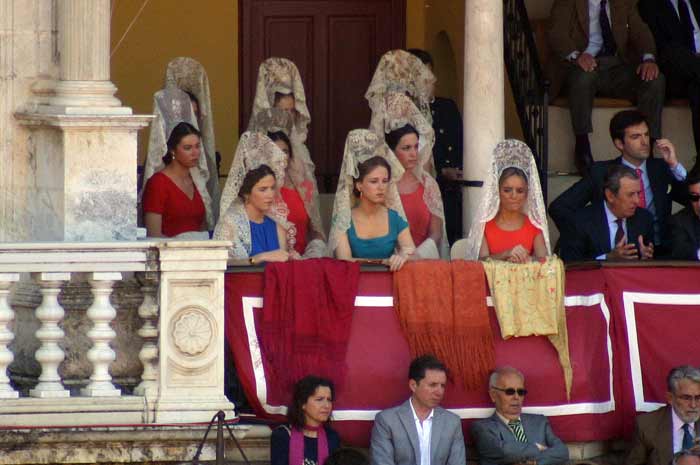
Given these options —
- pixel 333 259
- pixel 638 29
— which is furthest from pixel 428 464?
pixel 638 29

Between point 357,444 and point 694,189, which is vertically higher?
point 694,189

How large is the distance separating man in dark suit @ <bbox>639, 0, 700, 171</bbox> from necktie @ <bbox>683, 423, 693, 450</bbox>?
325cm

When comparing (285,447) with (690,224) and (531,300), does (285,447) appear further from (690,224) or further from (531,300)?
(690,224)

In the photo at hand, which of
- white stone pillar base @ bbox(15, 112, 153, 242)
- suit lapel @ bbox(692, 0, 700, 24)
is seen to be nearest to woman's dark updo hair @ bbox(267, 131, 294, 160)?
white stone pillar base @ bbox(15, 112, 153, 242)

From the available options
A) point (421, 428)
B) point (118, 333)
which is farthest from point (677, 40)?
point (118, 333)

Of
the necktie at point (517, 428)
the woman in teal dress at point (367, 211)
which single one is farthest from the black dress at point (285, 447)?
the woman in teal dress at point (367, 211)

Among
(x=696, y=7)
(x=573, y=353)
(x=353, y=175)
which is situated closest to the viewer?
(x=573, y=353)

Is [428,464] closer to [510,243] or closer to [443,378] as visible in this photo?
[443,378]

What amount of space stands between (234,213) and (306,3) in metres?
4.52

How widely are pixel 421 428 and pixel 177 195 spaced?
2130 mm

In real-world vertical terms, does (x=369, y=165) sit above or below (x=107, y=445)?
above

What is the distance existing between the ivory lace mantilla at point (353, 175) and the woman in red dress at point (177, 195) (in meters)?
0.83

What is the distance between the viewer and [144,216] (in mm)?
13898

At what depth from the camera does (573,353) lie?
13.3 m
